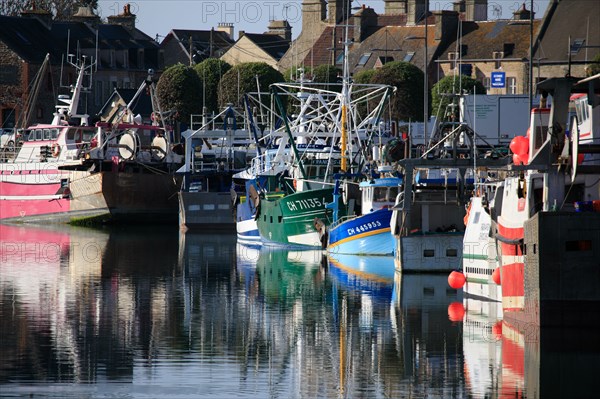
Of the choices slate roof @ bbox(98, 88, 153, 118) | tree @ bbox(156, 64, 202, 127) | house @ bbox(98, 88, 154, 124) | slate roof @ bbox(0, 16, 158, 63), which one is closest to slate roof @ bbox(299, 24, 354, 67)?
slate roof @ bbox(0, 16, 158, 63)

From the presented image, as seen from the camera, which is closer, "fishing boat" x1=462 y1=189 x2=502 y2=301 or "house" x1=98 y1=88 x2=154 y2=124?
"fishing boat" x1=462 y1=189 x2=502 y2=301

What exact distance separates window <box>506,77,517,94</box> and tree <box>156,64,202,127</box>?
2277cm

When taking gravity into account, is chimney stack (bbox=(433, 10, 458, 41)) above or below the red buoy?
above

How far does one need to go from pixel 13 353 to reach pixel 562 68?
226 ft

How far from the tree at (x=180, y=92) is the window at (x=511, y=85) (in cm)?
2277

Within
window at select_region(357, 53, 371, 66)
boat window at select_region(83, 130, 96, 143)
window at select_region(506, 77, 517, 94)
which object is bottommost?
boat window at select_region(83, 130, 96, 143)

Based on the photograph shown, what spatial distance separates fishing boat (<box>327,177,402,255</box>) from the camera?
47062mm

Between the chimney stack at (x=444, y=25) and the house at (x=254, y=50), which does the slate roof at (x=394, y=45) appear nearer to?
the chimney stack at (x=444, y=25)

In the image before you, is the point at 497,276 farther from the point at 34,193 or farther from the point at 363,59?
the point at 363,59

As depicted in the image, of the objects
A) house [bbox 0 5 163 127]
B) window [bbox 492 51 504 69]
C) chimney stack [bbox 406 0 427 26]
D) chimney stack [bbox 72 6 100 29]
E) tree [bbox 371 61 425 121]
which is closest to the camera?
tree [bbox 371 61 425 121]

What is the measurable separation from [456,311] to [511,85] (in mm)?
71189

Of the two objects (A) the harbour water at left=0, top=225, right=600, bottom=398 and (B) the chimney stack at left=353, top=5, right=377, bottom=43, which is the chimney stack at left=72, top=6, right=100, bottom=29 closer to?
(B) the chimney stack at left=353, top=5, right=377, bottom=43

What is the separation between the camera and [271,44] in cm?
13450

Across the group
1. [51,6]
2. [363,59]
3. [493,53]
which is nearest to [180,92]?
[363,59]
